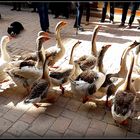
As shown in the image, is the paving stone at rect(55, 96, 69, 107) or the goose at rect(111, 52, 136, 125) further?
the paving stone at rect(55, 96, 69, 107)

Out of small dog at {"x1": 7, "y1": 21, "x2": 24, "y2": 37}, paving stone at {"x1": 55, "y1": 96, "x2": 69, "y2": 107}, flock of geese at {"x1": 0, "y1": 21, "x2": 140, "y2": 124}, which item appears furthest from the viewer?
small dog at {"x1": 7, "y1": 21, "x2": 24, "y2": 37}

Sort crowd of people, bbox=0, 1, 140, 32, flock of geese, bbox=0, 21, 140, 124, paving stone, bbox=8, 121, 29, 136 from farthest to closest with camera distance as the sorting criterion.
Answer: crowd of people, bbox=0, 1, 140, 32, paving stone, bbox=8, 121, 29, 136, flock of geese, bbox=0, 21, 140, 124

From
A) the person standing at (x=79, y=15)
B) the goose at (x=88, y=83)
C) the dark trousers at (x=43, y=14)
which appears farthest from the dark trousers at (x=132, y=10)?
the goose at (x=88, y=83)

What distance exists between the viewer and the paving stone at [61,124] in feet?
12.5

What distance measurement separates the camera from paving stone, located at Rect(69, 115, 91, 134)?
3812 mm

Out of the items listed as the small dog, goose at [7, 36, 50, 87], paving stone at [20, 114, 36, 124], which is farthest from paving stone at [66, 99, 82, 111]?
the small dog

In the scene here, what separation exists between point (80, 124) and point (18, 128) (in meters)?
1.06

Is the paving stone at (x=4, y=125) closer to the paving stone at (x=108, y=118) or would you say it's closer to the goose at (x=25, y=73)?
the goose at (x=25, y=73)

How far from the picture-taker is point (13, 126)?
3.87 m

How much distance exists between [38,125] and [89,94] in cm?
107

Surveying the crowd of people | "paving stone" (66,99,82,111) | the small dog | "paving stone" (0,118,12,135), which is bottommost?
"paving stone" (0,118,12,135)

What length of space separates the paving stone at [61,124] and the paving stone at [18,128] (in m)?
0.48

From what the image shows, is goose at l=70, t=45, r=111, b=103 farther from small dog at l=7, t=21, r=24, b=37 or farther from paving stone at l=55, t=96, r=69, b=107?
small dog at l=7, t=21, r=24, b=37

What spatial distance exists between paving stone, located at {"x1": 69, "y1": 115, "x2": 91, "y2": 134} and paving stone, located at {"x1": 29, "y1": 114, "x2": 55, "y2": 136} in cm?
38
